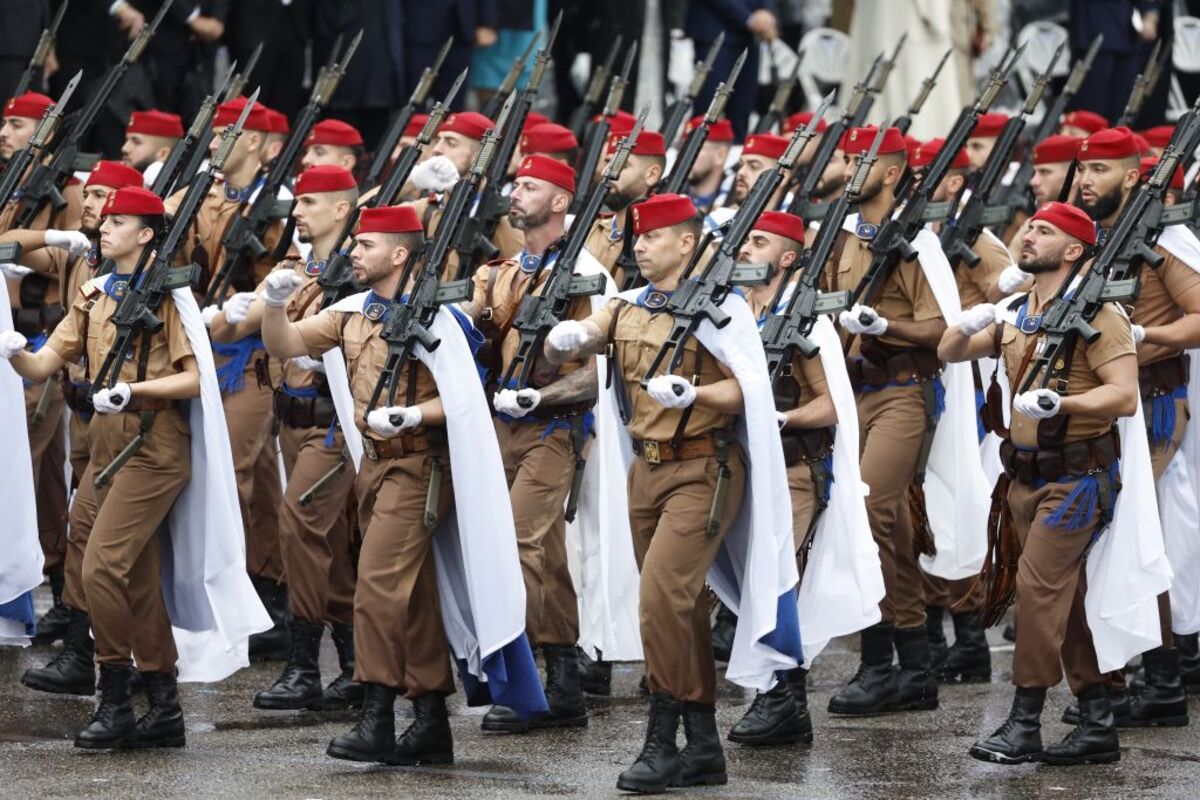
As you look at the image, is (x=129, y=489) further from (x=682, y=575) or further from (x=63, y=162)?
(x=63, y=162)

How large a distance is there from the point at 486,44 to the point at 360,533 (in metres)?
6.22

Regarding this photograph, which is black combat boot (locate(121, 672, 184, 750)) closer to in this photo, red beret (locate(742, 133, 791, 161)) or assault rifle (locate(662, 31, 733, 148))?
red beret (locate(742, 133, 791, 161))

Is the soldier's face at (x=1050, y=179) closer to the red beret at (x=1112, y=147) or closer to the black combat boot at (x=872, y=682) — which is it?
the red beret at (x=1112, y=147)

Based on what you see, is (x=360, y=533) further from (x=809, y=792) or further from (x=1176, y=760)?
(x=1176, y=760)

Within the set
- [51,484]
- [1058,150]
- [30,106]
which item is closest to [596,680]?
[51,484]

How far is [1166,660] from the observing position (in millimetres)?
9586

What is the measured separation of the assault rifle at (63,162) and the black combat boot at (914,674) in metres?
4.19

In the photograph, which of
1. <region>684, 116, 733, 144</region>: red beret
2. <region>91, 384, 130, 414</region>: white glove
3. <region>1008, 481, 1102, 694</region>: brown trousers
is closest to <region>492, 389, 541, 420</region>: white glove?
<region>91, 384, 130, 414</region>: white glove

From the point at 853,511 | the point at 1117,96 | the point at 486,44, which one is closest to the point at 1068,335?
the point at 853,511

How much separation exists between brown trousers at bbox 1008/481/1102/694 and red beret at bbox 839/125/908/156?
82.8 inches

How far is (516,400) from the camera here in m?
9.30

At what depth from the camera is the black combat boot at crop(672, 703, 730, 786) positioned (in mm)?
8281

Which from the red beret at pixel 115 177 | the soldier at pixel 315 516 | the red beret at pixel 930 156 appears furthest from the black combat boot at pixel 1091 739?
the red beret at pixel 115 177

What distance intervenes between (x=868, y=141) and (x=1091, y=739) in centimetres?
304
